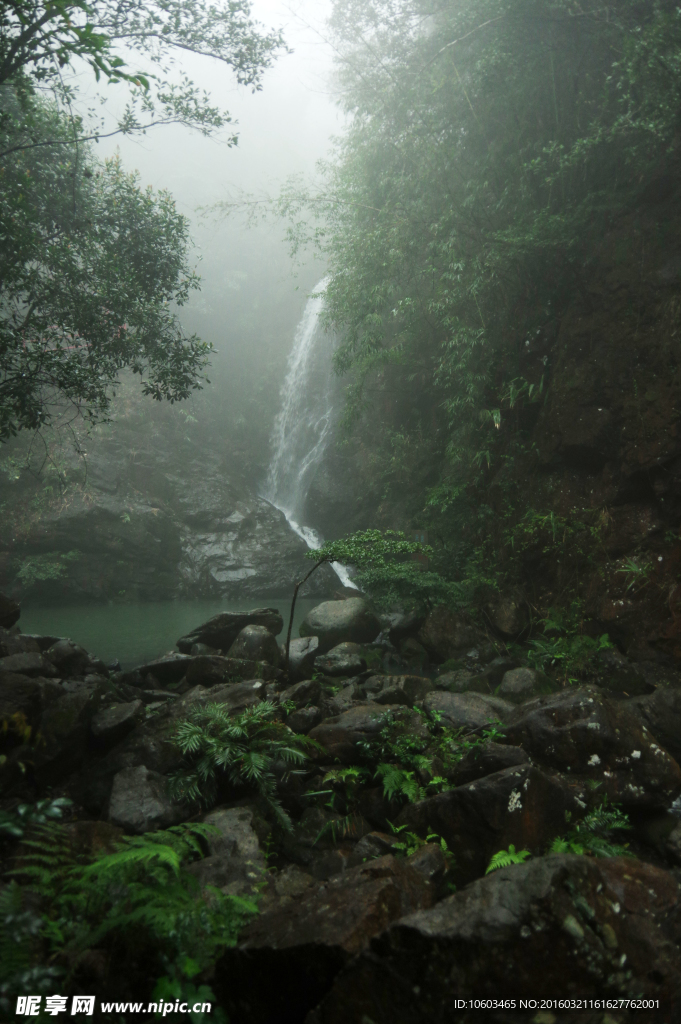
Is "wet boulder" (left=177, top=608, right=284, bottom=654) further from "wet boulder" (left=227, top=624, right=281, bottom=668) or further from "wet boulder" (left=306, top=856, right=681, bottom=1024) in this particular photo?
"wet boulder" (left=306, top=856, right=681, bottom=1024)

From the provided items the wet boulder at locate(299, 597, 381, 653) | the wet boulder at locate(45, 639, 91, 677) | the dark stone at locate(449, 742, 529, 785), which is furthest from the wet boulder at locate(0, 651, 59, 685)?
the wet boulder at locate(299, 597, 381, 653)

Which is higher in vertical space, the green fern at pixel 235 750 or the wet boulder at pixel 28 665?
the green fern at pixel 235 750

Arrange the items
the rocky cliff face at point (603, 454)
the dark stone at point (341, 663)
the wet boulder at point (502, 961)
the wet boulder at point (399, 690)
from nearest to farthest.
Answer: the wet boulder at point (502, 961) < the wet boulder at point (399, 690) < the rocky cliff face at point (603, 454) < the dark stone at point (341, 663)

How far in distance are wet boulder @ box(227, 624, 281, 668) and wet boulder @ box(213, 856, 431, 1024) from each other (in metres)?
5.32

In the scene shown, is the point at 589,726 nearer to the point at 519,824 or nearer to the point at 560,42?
the point at 519,824

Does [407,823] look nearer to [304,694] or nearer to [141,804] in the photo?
[141,804]

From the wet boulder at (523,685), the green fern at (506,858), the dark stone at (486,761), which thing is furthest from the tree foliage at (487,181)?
the green fern at (506,858)

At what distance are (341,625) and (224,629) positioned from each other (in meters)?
2.35

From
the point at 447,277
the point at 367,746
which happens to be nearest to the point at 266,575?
the point at 447,277

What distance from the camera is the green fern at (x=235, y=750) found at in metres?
3.70

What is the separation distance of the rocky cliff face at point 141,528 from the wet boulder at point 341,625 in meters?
6.65

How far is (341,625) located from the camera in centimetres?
1032

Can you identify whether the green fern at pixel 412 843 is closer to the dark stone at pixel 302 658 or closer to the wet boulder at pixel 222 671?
the wet boulder at pixel 222 671

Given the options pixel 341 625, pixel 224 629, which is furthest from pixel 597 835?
pixel 341 625
